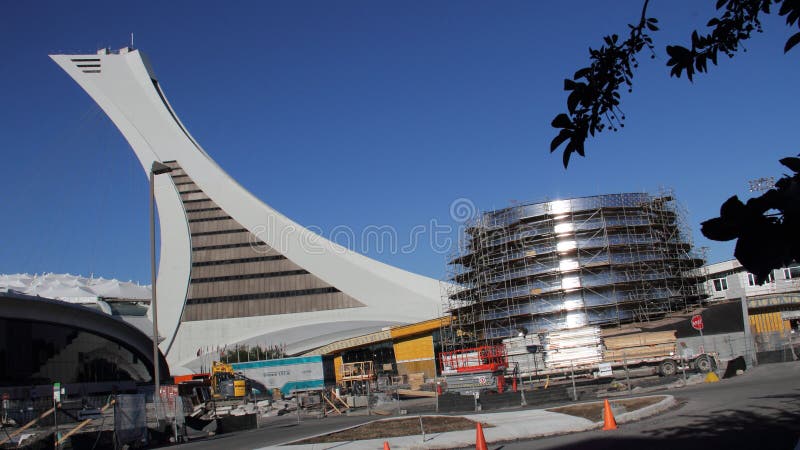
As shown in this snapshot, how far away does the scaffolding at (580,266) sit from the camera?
46281mm

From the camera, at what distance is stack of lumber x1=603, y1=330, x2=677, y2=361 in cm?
3269

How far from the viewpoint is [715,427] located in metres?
13.6

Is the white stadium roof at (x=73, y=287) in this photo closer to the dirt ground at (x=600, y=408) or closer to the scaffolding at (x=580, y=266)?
the scaffolding at (x=580, y=266)

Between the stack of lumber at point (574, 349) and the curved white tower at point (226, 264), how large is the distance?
38394mm

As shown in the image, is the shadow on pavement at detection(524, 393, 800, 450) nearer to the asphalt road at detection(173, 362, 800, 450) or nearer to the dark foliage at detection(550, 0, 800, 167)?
the asphalt road at detection(173, 362, 800, 450)

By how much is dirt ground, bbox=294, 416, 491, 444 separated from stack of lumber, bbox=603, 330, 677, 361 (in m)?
14.0

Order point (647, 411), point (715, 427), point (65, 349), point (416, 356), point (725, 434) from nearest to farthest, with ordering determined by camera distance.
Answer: point (725, 434)
point (715, 427)
point (647, 411)
point (65, 349)
point (416, 356)

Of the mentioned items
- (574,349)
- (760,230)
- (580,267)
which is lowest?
(574,349)

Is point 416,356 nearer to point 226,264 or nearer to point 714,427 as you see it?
point 226,264

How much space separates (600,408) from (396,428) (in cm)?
607

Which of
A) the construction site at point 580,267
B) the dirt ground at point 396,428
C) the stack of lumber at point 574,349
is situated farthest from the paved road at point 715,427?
the construction site at point 580,267

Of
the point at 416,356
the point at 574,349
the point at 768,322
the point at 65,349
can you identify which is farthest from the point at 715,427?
the point at 416,356

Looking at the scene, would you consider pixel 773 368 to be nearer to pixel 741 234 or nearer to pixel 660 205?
pixel 660 205

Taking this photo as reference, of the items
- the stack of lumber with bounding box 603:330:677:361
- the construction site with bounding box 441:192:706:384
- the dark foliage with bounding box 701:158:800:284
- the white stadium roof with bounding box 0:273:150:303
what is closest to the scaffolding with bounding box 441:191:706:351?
the construction site with bounding box 441:192:706:384
